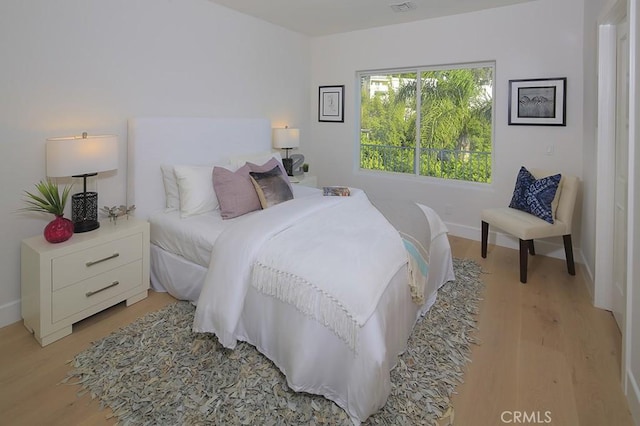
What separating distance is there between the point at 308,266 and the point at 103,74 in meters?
2.37

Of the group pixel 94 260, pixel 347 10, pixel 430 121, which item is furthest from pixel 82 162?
pixel 430 121

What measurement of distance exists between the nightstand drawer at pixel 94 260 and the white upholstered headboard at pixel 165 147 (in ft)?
1.52

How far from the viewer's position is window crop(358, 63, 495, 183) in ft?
13.7

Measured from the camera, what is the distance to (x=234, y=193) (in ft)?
9.64

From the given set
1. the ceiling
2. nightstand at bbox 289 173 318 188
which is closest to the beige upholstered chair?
the ceiling

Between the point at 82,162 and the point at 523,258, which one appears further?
the point at 523,258

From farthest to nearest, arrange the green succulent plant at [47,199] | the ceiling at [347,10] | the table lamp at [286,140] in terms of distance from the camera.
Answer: the table lamp at [286,140], the ceiling at [347,10], the green succulent plant at [47,199]

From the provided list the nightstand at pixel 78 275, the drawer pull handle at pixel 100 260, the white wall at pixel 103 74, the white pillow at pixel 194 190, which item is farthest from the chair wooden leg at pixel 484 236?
the drawer pull handle at pixel 100 260

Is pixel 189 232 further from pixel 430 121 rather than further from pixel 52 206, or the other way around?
pixel 430 121

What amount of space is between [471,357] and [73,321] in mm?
2511

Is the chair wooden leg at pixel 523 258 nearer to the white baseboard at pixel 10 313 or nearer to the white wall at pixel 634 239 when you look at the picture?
the white wall at pixel 634 239

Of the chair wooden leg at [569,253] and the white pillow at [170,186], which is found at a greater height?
the white pillow at [170,186]

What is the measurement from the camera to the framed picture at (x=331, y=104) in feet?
16.6

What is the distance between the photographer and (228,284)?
81.1 inches
